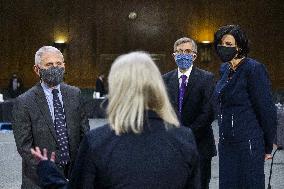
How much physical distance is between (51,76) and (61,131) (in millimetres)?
365

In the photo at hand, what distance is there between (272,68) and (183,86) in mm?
13713

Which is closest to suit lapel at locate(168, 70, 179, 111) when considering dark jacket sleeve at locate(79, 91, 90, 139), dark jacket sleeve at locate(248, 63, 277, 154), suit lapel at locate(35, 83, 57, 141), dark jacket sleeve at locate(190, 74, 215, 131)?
dark jacket sleeve at locate(190, 74, 215, 131)

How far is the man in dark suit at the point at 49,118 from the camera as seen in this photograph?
10.6ft

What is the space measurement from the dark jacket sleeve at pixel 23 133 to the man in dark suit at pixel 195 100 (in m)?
1.41

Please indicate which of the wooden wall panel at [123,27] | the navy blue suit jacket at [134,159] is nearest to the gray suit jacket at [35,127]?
the navy blue suit jacket at [134,159]

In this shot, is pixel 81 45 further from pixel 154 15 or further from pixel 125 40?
pixel 154 15

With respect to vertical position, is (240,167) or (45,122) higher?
(45,122)

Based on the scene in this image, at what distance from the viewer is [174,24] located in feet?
57.1

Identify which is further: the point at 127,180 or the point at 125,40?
the point at 125,40

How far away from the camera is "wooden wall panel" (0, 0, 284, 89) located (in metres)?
17.4

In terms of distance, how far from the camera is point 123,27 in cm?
1744

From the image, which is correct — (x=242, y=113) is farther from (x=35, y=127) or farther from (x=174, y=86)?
(x=35, y=127)

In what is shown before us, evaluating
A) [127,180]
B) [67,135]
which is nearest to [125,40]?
[67,135]

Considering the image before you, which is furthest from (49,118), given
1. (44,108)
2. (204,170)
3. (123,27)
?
(123,27)
